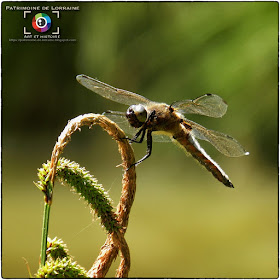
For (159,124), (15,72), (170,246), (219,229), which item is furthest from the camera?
(15,72)

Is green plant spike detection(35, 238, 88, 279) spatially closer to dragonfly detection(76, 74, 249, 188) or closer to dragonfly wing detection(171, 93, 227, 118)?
dragonfly detection(76, 74, 249, 188)

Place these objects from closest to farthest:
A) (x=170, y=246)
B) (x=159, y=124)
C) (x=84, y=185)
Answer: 1. (x=84, y=185)
2. (x=159, y=124)
3. (x=170, y=246)

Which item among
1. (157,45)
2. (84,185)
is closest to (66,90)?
(157,45)

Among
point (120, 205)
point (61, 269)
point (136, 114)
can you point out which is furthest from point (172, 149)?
point (61, 269)

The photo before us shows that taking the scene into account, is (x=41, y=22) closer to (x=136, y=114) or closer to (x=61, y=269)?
(x=136, y=114)

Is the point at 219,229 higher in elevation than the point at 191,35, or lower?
lower

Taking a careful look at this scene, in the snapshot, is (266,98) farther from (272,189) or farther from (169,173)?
(169,173)

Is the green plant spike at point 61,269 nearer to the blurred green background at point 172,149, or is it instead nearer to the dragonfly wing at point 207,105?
the dragonfly wing at point 207,105

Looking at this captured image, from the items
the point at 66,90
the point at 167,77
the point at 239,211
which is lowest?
the point at 239,211
